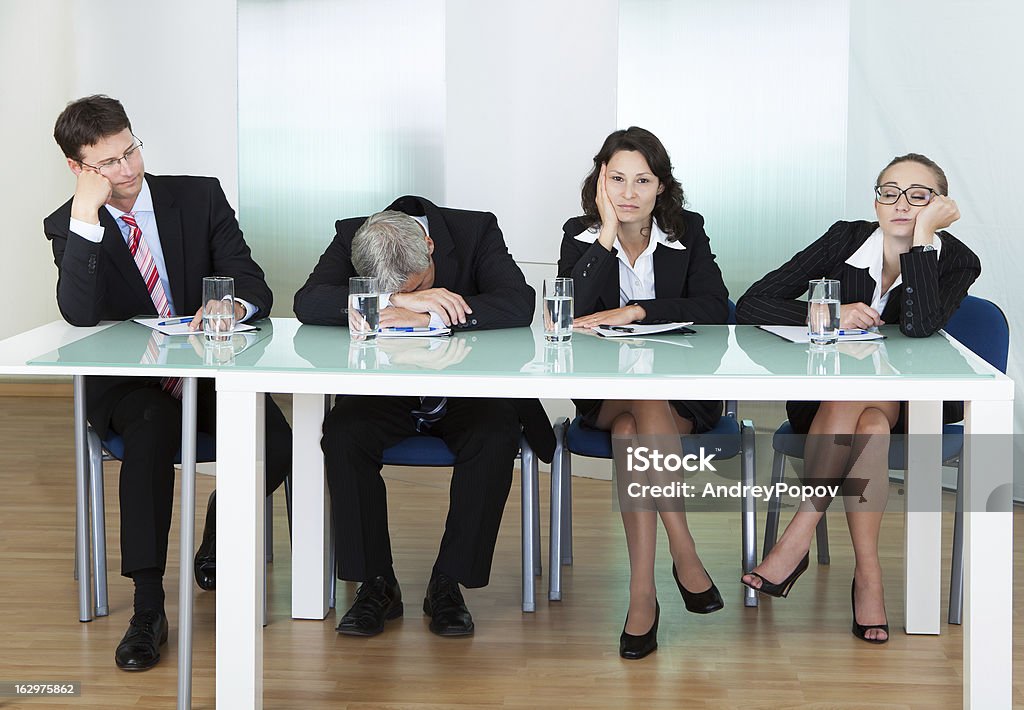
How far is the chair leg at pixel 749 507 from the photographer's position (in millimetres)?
3330

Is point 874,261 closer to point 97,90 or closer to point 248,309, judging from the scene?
point 248,309

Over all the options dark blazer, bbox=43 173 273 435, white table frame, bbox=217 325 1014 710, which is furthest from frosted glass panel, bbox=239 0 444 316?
white table frame, bbox=217 325 1014 710

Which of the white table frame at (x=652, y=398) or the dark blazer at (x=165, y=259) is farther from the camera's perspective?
the dark blazer at (x=165, y=259)

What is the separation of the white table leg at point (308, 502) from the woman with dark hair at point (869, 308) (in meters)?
1.13

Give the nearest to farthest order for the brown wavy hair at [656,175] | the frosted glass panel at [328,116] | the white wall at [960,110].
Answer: the brown wavy hair at [656,175] < the white wall at [960,110] < the frosted glass panel at [328,116]

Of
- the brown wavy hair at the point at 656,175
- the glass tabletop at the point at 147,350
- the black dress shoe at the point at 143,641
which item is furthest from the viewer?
the brown wavy hair at the point at 656,175

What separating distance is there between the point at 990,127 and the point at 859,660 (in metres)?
2.34

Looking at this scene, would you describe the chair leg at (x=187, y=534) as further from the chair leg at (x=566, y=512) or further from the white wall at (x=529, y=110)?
the white wall at (x=529, y=110)

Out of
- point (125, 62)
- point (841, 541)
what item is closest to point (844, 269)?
point (841, 541)

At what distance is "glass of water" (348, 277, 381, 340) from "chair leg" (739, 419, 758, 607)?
42.8 inches

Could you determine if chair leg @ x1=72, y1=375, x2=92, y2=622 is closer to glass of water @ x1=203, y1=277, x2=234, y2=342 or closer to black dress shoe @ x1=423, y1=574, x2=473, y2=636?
glass of water @ x1=203, y1=277, x2=234, y2=342

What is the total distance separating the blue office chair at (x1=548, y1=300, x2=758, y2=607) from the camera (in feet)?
10.8

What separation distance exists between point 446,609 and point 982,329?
1.66 meters

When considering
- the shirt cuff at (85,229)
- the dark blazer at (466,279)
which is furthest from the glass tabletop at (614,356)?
the shirt cuff at (85,229)
